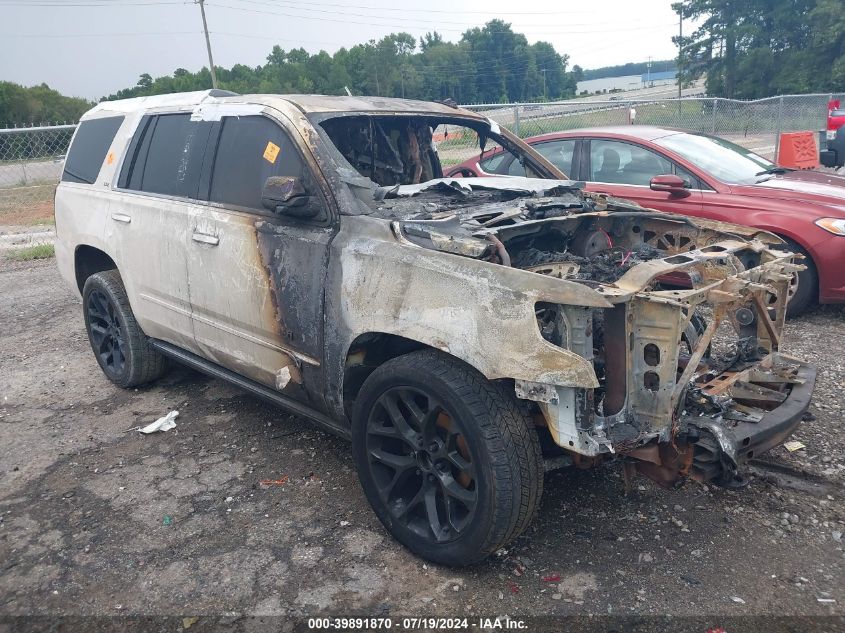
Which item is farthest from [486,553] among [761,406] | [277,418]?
[277,418]

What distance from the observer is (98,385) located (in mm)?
5145

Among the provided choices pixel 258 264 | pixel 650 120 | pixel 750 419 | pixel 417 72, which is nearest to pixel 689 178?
pixel 750 419

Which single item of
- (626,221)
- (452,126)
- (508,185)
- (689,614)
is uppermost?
(452,126)

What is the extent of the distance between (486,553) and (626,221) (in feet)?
7.10

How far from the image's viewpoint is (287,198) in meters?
3.11

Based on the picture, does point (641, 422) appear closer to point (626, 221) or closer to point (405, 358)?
point (405, 358)

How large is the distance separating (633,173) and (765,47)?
114 feet

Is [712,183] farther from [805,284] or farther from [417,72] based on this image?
[417,72]

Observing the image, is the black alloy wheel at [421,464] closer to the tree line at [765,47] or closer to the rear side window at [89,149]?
the rear side window at [89,149]

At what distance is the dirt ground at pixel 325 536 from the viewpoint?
271 cm

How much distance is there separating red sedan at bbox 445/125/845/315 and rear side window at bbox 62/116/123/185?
2.58 meters

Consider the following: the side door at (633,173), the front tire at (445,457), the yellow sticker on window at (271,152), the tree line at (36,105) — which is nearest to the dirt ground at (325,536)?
the front tire at (445,457)

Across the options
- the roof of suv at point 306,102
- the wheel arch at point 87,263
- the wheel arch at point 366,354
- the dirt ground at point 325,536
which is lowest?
the dirt ground at point 325,536

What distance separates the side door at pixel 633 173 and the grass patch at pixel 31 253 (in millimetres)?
7742
